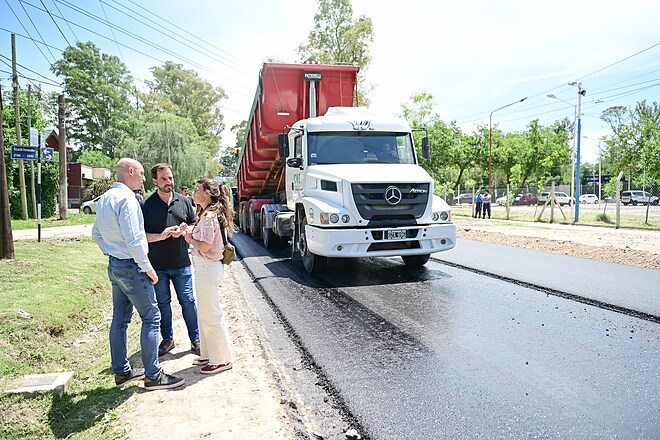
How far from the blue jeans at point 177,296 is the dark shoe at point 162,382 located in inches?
36.9

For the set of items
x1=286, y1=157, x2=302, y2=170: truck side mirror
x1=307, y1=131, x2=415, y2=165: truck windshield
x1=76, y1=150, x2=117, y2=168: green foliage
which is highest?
x1=76, y1=150, x2=117, y2=168: green foliage

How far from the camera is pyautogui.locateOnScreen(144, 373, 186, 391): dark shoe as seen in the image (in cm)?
423

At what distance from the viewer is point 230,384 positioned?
4270mm

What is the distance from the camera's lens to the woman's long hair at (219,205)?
461 centimetres

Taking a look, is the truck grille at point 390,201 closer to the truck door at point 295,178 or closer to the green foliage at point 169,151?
the truck door at point 295,178

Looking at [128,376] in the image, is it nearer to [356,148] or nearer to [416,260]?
[416,260]

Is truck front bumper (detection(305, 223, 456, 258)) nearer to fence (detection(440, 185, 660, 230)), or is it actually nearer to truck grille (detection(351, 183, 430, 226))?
truck grille (detection(351, 183, 430, 226))

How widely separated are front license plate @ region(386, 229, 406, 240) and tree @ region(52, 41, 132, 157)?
205 feet

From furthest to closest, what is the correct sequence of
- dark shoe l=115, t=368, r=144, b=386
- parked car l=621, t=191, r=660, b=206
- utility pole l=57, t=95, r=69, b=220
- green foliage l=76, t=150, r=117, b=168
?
green foliage l=76, t=150, r=117, b=168 < parked car l=621, t=191, r=660, b=206 < utility pole l=57, t=95, r=69, b=220 < dark shoe l=115, t=368, r=144, b=386

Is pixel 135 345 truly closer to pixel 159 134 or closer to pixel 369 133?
pixel 369 133

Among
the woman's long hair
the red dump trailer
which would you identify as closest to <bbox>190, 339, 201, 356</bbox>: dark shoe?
the woman's long hair

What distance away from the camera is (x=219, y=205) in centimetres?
463

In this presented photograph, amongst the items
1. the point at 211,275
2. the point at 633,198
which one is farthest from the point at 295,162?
the point at 633,198

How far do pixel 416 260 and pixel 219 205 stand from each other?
582 cm
